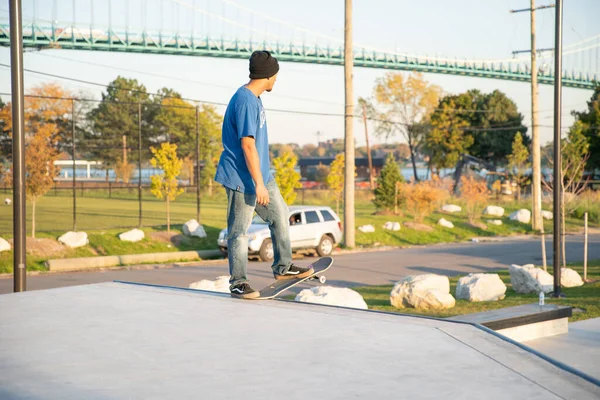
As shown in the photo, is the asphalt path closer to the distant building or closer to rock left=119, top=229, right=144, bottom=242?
rock left=119, top=229, right=144, bottom=242

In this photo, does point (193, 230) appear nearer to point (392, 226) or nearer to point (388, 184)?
point (392, 226)

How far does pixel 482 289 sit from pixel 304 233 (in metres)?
11.4

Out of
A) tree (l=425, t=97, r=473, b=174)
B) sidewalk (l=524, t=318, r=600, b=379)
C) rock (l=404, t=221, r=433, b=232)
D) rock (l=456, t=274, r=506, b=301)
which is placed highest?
tree (l=425, t=97, r=473, b=174)

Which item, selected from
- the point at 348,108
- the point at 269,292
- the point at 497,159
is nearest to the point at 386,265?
the point at 348,108

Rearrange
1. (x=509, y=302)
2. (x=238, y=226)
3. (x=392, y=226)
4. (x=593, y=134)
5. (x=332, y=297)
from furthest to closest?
(x=593, y=134) < (x=392, y=226) < (x=509, y=302) < (x=332, y=297) < (x=238, y=226)

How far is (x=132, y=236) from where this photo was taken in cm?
2453

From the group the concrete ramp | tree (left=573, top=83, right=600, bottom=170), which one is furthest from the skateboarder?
tree (left=573, top=83, right=600, bottom=170)

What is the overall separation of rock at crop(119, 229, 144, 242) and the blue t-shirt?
18.8 m

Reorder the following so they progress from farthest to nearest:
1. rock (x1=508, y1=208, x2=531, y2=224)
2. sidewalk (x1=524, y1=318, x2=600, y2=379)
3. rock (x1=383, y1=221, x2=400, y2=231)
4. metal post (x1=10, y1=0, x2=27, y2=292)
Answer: rock (x1=508, y1=208, x2=531, y2=224) < rock (x1=383, y1=221, x2=400, y2=231) < metal post (x1=10, y1=0, x2=27, y2=292) < sidewalk (x1=524, y1=318, x2=600, y2=379)

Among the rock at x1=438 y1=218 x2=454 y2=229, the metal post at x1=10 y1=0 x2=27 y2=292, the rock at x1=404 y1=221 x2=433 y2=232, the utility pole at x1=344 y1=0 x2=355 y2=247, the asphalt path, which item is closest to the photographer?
the metal post at x1=10 y1=0 x2=27 y2=292

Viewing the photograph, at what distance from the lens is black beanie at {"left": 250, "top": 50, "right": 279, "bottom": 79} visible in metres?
6.28

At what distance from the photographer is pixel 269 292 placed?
6340 mm

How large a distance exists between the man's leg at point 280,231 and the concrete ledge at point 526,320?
5.33 ft

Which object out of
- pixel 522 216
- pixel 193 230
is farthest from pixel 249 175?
pixel 522 216
